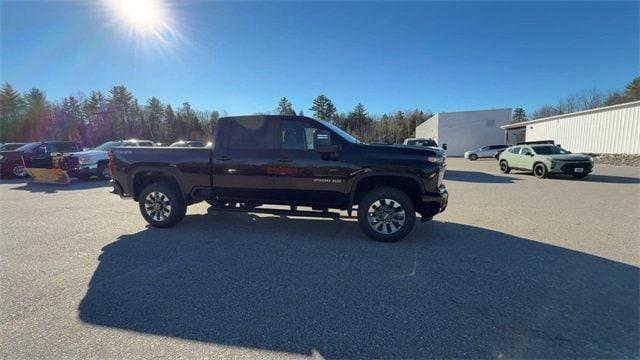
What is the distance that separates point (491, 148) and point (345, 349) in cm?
3637

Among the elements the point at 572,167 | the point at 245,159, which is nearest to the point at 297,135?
the point at 245,159

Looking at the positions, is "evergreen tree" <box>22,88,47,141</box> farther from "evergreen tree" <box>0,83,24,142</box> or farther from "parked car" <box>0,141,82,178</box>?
"parked car" <box>0,141,82,178</box>

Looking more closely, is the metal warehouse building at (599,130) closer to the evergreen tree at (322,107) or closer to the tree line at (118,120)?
the tree line at (118,120)

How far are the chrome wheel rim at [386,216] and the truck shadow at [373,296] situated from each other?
0.29m

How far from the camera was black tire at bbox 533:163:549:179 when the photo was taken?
14.4 metres

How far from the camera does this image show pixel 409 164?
16.8ft

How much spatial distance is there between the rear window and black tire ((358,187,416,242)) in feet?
6.53

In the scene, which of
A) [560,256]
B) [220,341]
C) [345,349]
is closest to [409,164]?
[560,256]

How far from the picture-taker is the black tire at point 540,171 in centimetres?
1440

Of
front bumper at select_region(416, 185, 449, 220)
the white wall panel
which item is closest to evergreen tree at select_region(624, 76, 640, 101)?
the white wall panel

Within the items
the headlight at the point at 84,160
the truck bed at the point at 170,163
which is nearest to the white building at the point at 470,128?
the headlight at the point at 84,160

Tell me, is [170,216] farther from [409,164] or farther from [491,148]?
[491,148]

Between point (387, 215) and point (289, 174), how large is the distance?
1796 millimetres

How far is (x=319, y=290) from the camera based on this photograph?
11.8 feet
